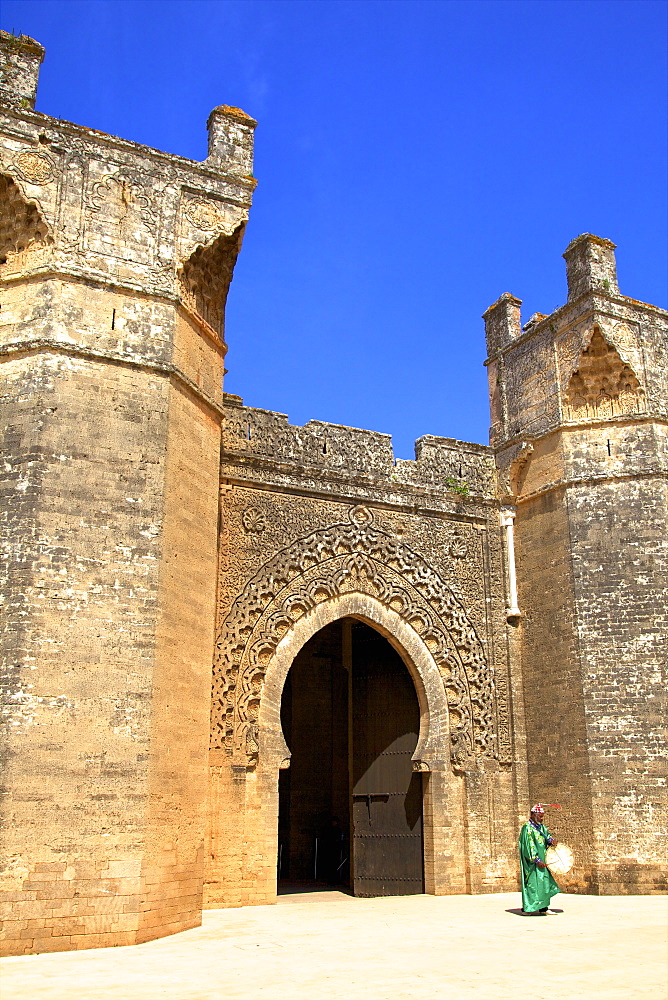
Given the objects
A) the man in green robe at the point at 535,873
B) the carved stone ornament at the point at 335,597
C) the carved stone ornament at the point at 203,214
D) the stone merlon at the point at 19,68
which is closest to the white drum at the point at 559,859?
the man in green robe at the point at 535,873

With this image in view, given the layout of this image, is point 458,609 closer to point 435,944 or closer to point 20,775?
point 435,944

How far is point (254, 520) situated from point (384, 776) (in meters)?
3.37

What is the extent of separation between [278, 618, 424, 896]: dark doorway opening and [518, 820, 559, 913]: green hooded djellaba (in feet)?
6.48

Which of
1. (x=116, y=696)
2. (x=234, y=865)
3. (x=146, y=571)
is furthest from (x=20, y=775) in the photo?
(x=234, y=865)

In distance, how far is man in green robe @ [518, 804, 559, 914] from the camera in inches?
322

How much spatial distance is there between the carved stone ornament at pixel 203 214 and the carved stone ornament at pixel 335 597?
3.51 meters

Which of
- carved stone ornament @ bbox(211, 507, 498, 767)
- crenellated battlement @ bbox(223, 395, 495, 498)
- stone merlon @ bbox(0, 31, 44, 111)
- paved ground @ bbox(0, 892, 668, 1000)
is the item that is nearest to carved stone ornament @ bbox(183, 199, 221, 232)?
stone merlon @ bbox(0, 31, 44, 111)

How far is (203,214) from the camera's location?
9023 millimetres

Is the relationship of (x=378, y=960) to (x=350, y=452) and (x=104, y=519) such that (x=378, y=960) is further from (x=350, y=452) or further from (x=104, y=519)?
(x=350, y=452)

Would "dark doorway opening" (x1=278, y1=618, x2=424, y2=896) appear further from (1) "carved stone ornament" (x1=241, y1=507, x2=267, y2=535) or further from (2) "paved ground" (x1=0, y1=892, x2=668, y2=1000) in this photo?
(1) "carved stone ornament" (x1=241, y1=507, x2=267, y2=535)

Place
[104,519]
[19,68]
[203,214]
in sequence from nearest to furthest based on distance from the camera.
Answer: [104,519]
[19,68]
[203,214]

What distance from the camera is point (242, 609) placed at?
31.2 ft

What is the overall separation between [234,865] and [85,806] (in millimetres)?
2426

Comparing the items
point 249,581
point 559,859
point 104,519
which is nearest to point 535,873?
point 559,859
